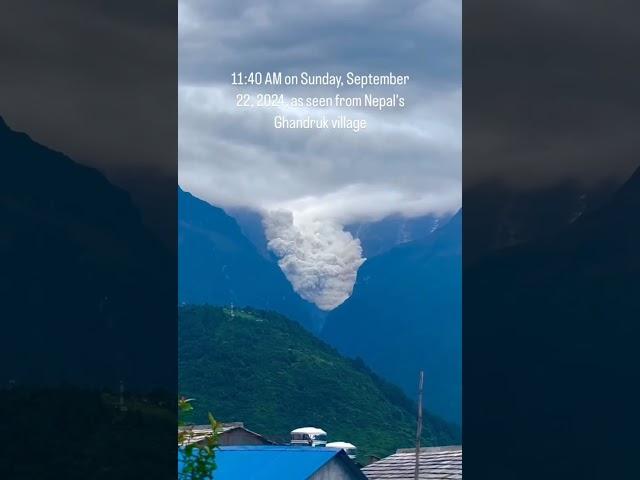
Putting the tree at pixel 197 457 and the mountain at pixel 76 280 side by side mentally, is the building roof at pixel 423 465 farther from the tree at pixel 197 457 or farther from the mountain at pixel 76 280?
the mountain at pixel 76 280

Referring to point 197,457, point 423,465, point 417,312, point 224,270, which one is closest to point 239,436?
point 224,270

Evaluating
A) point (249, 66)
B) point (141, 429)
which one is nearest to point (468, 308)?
point (141, 429)

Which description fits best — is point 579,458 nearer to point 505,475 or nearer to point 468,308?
point 505,475

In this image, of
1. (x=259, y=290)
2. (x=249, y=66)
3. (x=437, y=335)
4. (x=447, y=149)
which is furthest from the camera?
(x=259, y=290)

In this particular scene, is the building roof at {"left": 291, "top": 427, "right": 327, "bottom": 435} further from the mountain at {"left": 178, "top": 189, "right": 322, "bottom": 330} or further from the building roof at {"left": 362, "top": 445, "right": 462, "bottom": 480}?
the mountain at {"left": 178, "top": 189, "right": 322, "bottom": 330}

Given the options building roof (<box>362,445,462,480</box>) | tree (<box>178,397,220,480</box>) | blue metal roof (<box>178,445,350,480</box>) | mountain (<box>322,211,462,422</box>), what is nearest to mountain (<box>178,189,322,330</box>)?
Answer: mountain (<box>322,211,462,422</box>)

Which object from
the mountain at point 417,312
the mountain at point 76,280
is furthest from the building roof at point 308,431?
the mountain at point 76,280

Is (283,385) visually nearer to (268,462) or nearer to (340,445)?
(340,445)
